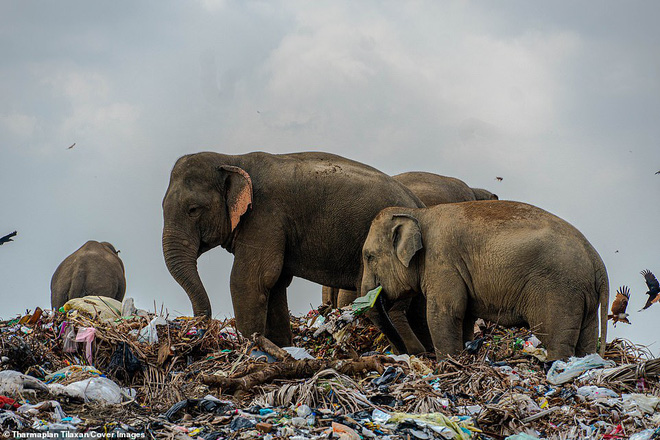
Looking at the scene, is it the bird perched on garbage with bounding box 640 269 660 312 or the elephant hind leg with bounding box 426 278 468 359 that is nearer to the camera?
the elephant hind leg with bounding box 426 278 468 359

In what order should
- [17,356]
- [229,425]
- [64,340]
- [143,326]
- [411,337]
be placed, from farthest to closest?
[411,337], [143,326], [64,340], [17,356], [229,425]

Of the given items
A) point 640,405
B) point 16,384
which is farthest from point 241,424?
point 640,405

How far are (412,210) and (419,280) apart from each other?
744mm

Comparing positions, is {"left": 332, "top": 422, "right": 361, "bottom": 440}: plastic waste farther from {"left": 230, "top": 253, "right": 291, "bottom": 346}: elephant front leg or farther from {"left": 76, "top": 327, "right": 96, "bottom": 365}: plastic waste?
{"left": 230, "top": 253, "right": 291, "bottom": 346}: elephant front leg

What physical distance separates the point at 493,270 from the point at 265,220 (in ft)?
8.89

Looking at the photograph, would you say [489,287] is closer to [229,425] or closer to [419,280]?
[419,280]

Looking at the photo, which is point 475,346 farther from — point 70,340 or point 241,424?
point 70,340

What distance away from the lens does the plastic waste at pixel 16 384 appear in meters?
6.55

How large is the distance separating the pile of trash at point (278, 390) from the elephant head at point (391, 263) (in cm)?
111

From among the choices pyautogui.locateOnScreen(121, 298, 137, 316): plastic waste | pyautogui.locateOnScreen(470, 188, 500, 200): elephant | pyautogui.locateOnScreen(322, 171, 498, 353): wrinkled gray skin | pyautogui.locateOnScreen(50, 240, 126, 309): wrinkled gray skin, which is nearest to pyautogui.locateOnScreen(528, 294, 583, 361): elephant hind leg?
pyautogui.locateOnScreen(322, 171, 498, 353): wrinkled gray skin

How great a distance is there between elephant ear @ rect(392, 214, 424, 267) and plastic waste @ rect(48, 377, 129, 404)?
3.45 m

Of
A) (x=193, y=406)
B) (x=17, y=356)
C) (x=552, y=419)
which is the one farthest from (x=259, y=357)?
(x=552, y=419)

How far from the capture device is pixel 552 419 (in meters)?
6.55

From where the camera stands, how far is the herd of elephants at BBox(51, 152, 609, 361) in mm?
8586
